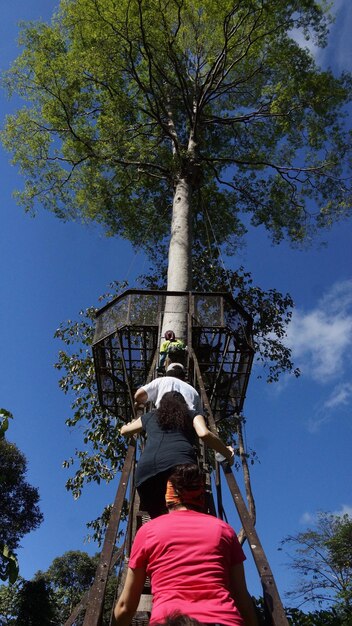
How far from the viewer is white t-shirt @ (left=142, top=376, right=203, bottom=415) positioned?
12.3 ft

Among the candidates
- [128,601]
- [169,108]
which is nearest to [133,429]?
[128,601]

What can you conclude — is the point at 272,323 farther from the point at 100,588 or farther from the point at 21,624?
the point at 21,624

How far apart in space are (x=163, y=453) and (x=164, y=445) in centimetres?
8

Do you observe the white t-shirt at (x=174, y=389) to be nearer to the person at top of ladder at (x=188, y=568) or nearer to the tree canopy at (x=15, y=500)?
the person at top of ladder at (x=188, y=568)

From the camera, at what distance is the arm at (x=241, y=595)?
2104 millimetres

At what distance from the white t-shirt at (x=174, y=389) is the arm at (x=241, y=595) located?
5.20 feet

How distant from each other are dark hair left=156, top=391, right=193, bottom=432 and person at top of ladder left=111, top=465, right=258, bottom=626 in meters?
0.88

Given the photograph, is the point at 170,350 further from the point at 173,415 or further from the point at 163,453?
the point at 163,453

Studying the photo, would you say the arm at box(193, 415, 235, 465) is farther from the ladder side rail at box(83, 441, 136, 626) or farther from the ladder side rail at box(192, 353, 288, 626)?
the ladder side rail at box(83, 441, 136, 626)

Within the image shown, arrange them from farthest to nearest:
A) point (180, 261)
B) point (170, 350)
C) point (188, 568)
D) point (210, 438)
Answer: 1. point (180, 261)
2. point (170, 350)
3. point (210, 438)
4. point (188, 568)

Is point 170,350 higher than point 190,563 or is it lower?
higher

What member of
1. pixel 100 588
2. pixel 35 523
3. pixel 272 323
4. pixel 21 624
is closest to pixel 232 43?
pixel 272 323

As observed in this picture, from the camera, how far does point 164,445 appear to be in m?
3.03

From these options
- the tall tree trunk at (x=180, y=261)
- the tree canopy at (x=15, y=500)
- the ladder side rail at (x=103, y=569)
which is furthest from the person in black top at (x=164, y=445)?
the tree canopy at (x=15, y=500)
